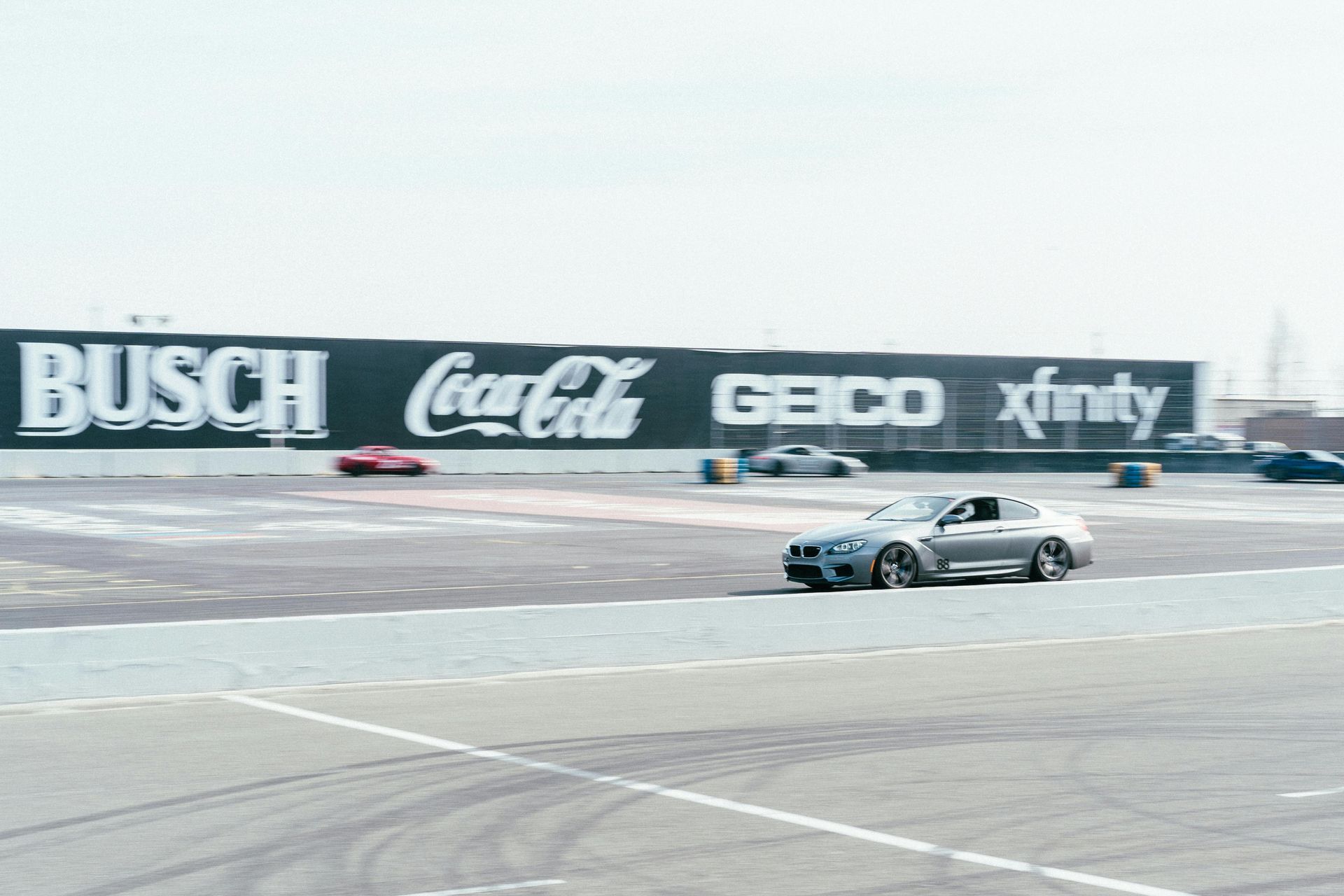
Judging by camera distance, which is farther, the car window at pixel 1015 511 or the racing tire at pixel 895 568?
the car window at pixel 1015 511

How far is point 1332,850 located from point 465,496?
3615cm

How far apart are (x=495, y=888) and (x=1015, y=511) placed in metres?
15.4

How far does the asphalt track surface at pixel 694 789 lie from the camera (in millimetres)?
Result: 6336

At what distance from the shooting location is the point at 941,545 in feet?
63.1

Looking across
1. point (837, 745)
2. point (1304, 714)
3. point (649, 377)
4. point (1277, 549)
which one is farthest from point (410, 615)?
point (649, 377)

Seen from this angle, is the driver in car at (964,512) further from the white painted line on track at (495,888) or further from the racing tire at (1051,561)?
the white painted line on track at (495,888)

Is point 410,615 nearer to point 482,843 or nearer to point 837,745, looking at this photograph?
point 837,745

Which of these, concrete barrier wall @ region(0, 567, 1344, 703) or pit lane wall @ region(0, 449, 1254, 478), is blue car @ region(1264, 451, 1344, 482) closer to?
pit lane wall @ region(0, 449, 1254, 478)

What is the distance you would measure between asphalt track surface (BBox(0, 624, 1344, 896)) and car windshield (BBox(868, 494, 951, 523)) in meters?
7.03

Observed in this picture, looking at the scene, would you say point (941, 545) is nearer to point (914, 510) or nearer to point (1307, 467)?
point (914, 510)

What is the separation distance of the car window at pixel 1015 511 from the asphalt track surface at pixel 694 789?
7.70 metres

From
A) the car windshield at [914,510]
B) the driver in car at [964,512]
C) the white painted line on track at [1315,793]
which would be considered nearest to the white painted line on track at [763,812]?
the white painted line on track at [1315,793]

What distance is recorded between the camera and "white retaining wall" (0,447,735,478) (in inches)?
1980

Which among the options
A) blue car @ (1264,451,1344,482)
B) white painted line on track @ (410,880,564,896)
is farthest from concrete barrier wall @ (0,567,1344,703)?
blue car @ (1264,451,1344,482)
